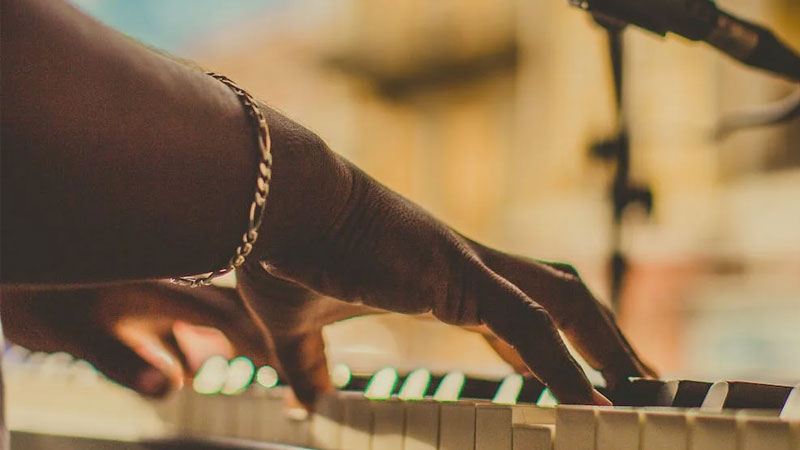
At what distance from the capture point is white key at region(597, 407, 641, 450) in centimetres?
52

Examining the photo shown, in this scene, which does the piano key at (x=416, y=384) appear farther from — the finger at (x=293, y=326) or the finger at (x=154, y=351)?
the finger at (x=154, y=351)

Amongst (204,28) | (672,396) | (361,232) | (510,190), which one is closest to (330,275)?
(361,232)

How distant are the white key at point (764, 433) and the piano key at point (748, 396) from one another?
107 mm

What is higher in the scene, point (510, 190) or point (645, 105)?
point (645, 105)

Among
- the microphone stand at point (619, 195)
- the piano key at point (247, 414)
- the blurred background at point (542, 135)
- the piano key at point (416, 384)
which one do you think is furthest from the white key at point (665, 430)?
the blurred background at point (542, 135)

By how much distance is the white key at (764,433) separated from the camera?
0.47m

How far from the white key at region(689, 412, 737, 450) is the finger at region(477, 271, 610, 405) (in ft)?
0.45

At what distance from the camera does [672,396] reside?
0.65 meters

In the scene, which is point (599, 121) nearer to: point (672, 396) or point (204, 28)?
point (204, 28)

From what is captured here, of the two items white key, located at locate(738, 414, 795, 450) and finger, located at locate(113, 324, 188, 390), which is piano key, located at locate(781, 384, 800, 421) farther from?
finger, located at locate(113, 324, 188, 390)

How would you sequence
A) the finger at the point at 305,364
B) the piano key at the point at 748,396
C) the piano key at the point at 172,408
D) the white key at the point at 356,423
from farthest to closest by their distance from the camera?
the piano key at the point at 172,408
the finger at the point at 305,364
the white key at the point at 356,423
the piano key at the point at 748,396

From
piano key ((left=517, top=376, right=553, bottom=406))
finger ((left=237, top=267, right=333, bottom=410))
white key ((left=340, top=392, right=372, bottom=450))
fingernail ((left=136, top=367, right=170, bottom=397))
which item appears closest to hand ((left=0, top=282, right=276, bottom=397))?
fingernail ((left=136, top=367, right=170, bottom=397))

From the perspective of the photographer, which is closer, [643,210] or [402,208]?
[402,208]

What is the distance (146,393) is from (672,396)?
588 mm
